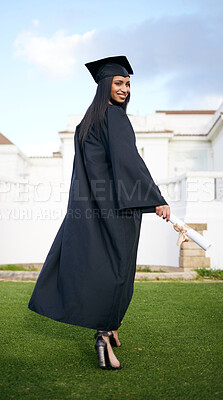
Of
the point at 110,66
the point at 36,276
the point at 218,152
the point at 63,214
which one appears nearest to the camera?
the point at 110,66

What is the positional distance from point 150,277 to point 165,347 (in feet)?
14.3

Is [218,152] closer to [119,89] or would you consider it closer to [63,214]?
[63,214]

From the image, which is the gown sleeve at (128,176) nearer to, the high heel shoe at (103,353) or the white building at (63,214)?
the high heel shoe at (103,353)

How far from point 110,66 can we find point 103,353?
213cm

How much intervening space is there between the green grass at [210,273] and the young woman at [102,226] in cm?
524

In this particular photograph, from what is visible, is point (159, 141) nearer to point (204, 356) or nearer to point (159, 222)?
point (159, 222)

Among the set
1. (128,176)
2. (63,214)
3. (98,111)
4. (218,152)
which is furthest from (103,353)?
(218,152)

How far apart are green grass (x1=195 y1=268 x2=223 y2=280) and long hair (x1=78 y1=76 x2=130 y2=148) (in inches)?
221

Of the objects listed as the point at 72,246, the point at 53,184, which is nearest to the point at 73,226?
the point at 72,246

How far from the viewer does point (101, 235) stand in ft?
9.78

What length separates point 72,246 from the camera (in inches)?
118

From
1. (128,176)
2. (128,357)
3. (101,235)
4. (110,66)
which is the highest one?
(110,66)

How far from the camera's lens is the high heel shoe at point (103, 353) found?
2.88 meters

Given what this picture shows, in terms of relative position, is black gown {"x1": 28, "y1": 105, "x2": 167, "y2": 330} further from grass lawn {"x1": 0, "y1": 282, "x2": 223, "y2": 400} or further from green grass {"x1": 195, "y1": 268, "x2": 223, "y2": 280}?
green grass {"x1": 195, "y1": 268, "x2": 223, "y2": 280}
